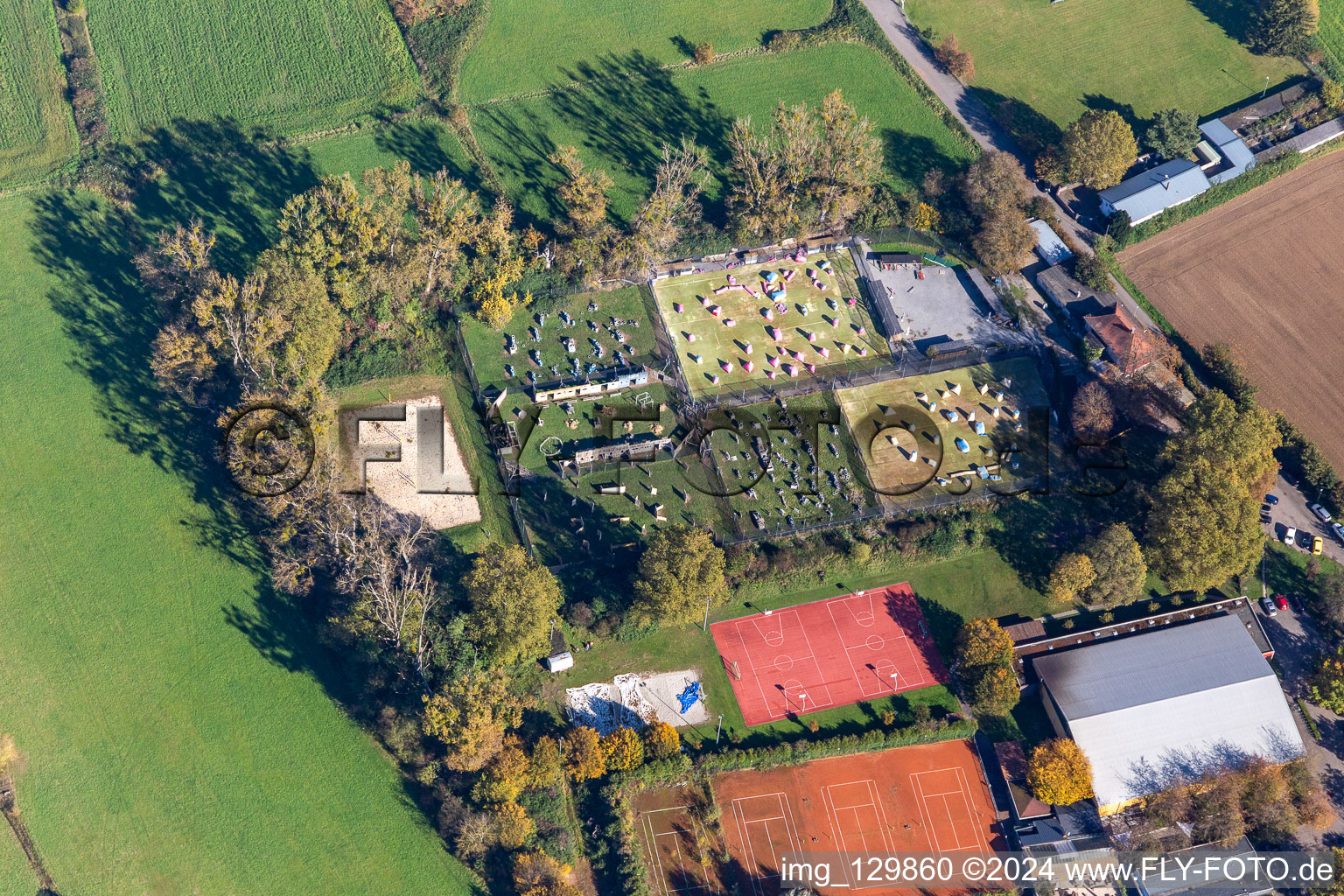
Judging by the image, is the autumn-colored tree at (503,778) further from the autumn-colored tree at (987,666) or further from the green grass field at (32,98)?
the green grass field at (32,98)

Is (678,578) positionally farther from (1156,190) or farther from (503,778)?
(1156,190)

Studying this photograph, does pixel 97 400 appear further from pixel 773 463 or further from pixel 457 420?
pixel 773 463

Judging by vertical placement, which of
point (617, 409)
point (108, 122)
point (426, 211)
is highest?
point (108, 122)

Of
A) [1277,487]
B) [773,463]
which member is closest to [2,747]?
[773,463]

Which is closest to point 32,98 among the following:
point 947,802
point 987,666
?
point 987,666

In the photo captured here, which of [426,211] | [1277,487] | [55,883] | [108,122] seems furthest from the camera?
[108,122]

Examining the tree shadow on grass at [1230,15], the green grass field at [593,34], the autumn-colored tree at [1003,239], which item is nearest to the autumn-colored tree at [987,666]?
the autumn-colored tree at [1003,239]

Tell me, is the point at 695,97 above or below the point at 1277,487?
above
